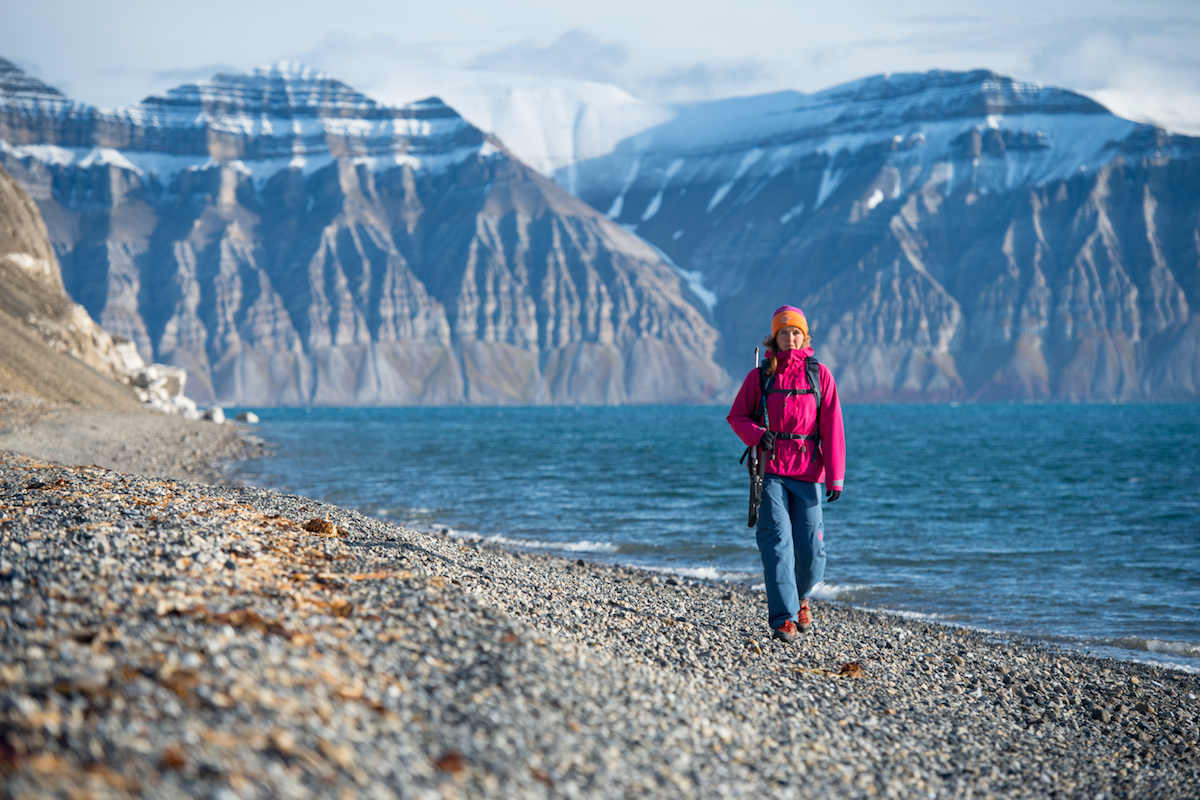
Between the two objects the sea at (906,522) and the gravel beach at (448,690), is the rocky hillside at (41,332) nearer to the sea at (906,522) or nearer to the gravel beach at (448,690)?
the sea at (906,522)

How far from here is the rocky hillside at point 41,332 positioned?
44822 millimetres

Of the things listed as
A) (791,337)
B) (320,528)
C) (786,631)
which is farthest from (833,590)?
(320,528)

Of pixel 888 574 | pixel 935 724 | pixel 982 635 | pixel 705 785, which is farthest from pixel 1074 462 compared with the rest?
pixel 705 785

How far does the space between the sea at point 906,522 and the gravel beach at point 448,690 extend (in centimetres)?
389

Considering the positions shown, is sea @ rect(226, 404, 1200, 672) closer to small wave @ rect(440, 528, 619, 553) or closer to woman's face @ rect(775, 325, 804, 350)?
small wave @ rect(440, 528, 619, 553)

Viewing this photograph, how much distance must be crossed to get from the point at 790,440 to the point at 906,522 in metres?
16.2

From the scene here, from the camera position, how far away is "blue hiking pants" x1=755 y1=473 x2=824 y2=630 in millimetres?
8695

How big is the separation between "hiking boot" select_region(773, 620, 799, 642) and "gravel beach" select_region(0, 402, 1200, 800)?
140 mm

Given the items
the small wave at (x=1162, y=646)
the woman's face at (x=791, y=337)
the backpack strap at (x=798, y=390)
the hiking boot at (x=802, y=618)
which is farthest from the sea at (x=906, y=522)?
the woman's face at (x=791, y=337)

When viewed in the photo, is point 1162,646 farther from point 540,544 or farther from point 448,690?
point 540,544

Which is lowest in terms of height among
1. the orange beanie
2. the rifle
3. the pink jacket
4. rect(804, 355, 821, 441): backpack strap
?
the rifle

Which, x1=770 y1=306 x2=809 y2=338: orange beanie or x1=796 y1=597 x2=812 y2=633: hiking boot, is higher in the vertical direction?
x1=770 y1=306 x2=809 y2=338: orange beanie

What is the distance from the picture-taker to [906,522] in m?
23.5

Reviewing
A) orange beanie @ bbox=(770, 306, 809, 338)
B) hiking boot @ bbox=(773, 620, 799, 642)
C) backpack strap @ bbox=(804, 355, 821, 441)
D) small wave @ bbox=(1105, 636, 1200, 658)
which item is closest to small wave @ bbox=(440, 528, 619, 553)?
small wave @ bbox=(1105, 636, 1200, 658)
